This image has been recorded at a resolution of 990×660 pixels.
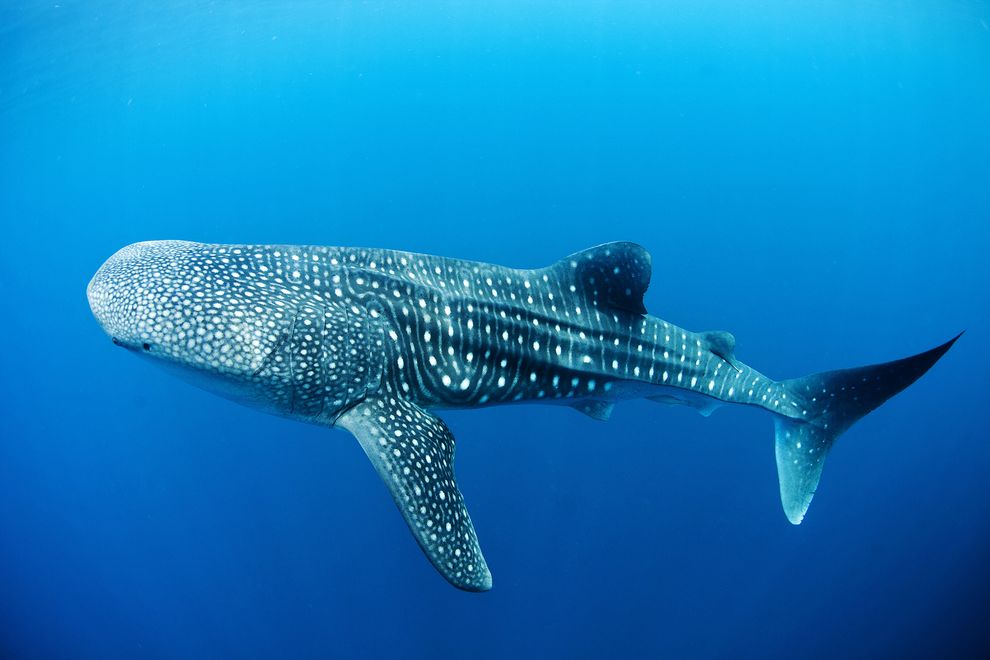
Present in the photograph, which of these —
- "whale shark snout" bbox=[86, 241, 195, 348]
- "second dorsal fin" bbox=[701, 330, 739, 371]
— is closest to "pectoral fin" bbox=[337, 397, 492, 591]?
"whale shark snout" bbox=[86, 241, 195, 348]

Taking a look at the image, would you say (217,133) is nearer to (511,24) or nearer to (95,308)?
(511,24)

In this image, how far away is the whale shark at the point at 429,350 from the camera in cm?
303

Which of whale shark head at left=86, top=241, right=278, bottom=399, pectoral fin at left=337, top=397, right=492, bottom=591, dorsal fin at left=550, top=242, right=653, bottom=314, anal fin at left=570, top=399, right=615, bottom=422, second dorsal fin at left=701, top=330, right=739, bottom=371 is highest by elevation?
dorsal fin at left=550, top=242, right=653, bottom=314

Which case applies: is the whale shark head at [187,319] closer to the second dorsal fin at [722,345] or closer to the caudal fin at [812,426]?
the second dorsal fin at [722,345]

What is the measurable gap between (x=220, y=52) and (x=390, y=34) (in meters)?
5.32

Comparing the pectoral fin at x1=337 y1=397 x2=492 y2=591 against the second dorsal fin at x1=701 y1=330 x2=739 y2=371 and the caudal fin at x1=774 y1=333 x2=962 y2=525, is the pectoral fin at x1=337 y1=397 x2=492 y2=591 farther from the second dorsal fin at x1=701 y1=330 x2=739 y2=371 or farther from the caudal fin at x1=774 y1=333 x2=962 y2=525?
the caudal fin at x1=774 y1=333 x2=962 y2=525

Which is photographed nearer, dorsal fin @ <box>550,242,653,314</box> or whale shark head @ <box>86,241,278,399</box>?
whale shark head @ <box>86,241,278,399</box>

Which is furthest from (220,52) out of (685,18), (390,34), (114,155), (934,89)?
(934,89)

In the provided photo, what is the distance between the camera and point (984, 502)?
11305 millimetres

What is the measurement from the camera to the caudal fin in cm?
449

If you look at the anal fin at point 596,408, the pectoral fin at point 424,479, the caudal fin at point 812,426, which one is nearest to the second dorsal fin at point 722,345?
the caudal fin at point 812,426

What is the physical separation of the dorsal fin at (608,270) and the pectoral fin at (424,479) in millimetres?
1585

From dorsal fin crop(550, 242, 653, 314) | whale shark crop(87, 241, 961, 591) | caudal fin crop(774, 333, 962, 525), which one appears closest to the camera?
whale shark crop(87, 241, 961, 591)

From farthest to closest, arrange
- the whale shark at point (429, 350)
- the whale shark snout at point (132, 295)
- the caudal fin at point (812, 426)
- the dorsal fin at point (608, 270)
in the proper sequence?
the caudal fin at point (812, 426) < the dorsal fin at point (608, 270) < the whale shark at point (429, 350) < the whale shark snout at point (132, 295)
